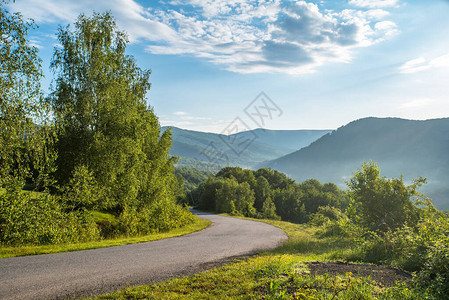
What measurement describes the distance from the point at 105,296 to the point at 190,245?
8.70m

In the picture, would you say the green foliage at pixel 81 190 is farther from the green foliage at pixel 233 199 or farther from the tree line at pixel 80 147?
the green foliage at pixel 233 199

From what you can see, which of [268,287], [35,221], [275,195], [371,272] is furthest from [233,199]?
[268,287]

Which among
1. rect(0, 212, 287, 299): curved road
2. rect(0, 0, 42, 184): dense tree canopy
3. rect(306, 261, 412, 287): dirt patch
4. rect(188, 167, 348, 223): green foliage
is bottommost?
rect(188, 167, 348, 223): green foliage

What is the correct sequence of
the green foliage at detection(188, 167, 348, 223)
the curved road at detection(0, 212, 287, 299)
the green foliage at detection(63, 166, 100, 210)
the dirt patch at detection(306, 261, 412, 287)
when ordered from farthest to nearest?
the green foliage at detection(188, 167, 348, 223)
the green foliage at detection(63, 166, 100, 210)
the dirt patch at detection(306, 261, 412, 287)
the curved road at detection(0, 212, 287, 299)

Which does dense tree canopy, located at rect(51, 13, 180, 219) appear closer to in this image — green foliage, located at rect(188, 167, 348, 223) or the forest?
the forest

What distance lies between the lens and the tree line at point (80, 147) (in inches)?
517

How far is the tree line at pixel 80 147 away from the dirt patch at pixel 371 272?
12862mm

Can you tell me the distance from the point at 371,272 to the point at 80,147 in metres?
19.4

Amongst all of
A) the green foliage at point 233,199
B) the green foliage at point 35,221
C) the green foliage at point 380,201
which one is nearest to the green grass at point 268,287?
the green foliage at point 380,201

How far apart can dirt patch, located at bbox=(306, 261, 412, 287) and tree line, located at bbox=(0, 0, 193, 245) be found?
12862 millimetres

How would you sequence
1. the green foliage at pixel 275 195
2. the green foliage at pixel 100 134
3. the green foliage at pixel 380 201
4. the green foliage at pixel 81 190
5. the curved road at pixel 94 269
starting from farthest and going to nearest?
the green foliage at pixel 275 195 → the green foliage at pixel 100 134 → the green foliage at pixel 81 190 → the green foliage at pixel 380 201 → the curved road at pixel 94 269

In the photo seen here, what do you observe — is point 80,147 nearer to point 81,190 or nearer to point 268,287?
point 81,190

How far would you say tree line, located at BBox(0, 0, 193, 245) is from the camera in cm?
1314

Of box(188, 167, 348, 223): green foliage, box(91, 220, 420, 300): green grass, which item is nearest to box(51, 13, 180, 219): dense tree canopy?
box(91, 220, 420, 300): green grass
